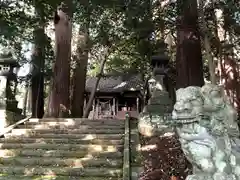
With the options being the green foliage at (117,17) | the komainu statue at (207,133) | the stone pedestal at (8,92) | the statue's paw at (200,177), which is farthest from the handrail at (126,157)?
the stone pedestal at (8,92)

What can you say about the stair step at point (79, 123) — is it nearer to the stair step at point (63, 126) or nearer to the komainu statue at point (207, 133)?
the stair step at point (63, 126)

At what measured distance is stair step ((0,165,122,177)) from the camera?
6.56m

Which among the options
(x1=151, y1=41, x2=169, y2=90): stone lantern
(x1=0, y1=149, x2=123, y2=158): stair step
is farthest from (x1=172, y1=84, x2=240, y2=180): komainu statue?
(x1=151, y1=41, x2=169, y2=90): stone lantern

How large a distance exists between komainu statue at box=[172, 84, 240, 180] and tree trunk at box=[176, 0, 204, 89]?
511cm

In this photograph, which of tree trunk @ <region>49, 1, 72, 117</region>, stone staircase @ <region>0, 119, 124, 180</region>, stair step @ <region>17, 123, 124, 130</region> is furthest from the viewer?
tree trunk @ <region>49, 1, 72, 117</region>

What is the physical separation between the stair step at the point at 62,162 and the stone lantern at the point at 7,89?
272cm

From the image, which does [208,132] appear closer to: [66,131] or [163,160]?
[163,160]

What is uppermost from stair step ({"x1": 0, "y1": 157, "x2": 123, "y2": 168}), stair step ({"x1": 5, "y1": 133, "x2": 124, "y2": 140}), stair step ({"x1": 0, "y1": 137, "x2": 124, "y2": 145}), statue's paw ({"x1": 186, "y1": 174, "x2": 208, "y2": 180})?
stair step ({"x1": 5, "y1": 133, "x2": 124, "y2": 140})

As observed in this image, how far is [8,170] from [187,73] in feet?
16.6

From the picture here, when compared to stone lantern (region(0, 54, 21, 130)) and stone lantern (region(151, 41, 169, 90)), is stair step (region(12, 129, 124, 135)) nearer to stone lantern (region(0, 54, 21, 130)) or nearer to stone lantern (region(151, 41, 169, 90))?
stone lantern (region(0, 54, 21, 130))

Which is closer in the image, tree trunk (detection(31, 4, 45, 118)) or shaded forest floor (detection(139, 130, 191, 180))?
shaded forest floor (detection(139, 130, 191, 180))

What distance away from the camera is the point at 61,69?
13.2 metres

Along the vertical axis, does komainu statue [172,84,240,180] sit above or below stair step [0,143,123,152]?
above

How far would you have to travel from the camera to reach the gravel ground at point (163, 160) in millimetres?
5602
